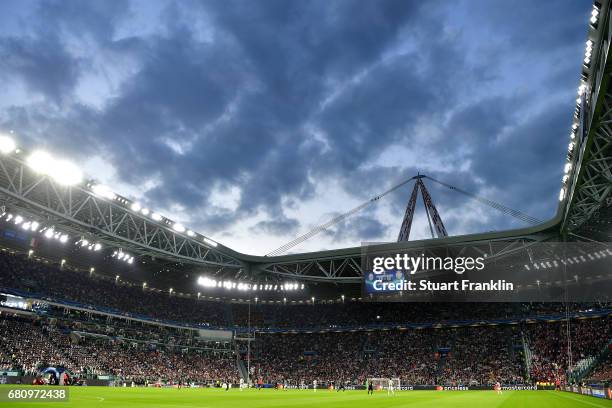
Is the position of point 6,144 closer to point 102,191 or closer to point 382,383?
point 102,191

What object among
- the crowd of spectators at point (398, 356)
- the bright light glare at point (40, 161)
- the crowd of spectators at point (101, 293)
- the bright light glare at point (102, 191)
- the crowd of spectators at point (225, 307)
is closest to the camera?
the bright light glare at point (40, 161)

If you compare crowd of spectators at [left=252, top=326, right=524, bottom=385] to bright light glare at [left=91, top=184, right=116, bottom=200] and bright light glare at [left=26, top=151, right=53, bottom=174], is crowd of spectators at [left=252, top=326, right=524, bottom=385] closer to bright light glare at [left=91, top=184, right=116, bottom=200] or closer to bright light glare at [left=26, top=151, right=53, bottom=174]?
bright light glare at [left=91, top=184, right=116, bottom=200]

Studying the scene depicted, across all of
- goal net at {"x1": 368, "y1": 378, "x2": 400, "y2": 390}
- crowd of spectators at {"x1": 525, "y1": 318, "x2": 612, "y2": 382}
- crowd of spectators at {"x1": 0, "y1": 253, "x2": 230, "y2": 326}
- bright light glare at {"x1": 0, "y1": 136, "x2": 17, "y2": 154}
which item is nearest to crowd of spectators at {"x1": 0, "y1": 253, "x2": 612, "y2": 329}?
crowd of spectators at {"x1": 0, "y1": 253, "x2": 230, "y2": 326}

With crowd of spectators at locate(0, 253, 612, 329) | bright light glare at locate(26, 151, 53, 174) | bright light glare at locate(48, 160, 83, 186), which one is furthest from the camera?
crowd of spectators at locate(0, 253, 612, 329)

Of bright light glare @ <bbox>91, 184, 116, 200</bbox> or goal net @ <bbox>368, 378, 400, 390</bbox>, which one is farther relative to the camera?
goal net @ <bbox>368, 378, 400, 390</bbox>

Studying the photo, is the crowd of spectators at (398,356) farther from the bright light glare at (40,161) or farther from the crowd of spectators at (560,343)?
the bright light glare at (40,161)

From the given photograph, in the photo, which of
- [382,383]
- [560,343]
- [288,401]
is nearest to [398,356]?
[382,383]

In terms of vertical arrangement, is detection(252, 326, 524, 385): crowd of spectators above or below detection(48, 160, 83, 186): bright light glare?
below

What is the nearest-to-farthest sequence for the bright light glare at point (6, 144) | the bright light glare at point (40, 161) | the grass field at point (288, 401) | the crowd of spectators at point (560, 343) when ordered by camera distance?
1. the grass field at point (288, 401)
2. the bright light glare at point (6, 144)
3. the bright light glare at point (40, 161)
4. the crowd of spectators at point (560, 343)

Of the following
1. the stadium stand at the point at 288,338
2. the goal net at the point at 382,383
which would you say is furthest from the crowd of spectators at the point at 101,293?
the goal net at the point at 382,383

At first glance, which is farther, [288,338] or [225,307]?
[225,307]

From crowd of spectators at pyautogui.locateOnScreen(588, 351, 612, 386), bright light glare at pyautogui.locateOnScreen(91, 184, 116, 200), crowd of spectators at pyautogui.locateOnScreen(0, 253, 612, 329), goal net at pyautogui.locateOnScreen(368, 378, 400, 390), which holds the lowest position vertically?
goal net at pyautogui.locateOnScreen(368, 378, 400, 390)

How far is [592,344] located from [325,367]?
38.0m

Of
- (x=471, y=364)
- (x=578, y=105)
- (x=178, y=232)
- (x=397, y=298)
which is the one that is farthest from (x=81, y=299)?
(x=578, y=105)
